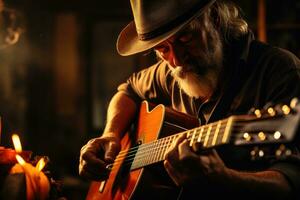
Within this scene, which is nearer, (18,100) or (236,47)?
(236,47)

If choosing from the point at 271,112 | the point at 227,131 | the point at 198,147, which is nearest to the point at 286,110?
the point at 271,112

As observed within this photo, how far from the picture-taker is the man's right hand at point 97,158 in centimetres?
382

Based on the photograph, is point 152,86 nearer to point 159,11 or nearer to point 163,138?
point 163,138

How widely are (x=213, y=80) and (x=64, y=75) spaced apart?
528 centimetres

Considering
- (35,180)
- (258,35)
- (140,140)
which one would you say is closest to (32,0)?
(258,35)

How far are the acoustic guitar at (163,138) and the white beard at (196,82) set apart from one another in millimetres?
199

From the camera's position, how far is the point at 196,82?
3.46m

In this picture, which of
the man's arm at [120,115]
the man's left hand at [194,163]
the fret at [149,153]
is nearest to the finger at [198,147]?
the man's left hand at [194,163]

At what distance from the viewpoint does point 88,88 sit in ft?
28.2

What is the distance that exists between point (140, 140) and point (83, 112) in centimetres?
494

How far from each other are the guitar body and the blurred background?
4.22 m

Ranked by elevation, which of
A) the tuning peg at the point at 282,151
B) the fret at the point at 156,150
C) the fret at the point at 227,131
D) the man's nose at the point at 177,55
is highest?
the man's nose at the point at 177,55

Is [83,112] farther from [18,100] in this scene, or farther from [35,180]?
[35,180]

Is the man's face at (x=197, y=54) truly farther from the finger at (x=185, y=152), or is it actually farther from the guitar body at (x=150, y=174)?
the finger at (x=185, y=152)
